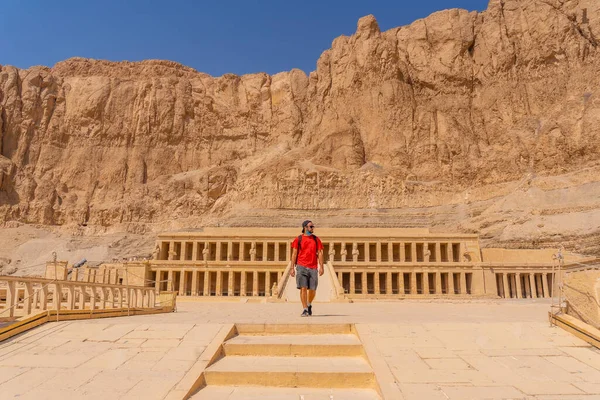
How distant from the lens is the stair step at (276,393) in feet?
18.2

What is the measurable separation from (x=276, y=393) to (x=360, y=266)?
32355mm

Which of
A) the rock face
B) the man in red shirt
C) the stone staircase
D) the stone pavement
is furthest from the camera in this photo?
the rock face

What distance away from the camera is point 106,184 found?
7925 centimetres

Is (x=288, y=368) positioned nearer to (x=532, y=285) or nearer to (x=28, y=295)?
(x=28, y=295)

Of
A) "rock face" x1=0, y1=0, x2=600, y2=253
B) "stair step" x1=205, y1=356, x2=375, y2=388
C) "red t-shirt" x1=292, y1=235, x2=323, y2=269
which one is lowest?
"stair step" x1=205, y1=356, x2=375, y2=388

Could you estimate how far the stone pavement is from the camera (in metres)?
5.52

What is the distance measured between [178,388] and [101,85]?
89334 millimetres

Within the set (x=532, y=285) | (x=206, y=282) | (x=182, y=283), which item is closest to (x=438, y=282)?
(x=532, y=285)

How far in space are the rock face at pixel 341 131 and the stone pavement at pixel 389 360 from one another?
1827 inches

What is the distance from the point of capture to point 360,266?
3756 cm

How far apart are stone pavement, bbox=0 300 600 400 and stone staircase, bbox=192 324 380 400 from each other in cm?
27

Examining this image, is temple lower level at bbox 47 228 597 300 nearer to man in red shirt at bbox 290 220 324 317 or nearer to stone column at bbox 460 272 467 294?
stone column at bbox 460 272 467 294

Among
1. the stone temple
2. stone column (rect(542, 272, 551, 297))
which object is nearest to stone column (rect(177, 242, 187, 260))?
stone column (rect(542, 272, 551, 297))

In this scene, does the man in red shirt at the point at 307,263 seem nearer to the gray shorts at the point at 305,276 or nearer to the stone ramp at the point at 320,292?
the gray shorts at the point at 305,276
